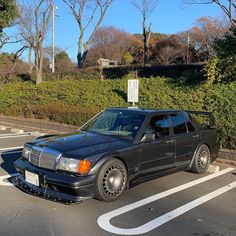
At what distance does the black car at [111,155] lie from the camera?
4.94m

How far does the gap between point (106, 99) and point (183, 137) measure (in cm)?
768

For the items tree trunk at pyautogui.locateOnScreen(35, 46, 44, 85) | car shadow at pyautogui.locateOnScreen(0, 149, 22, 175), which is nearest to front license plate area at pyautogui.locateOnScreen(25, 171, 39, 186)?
car shadow at pyautogui.locateOnScreen(0, 149, 22, 175)

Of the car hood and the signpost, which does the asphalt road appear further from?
the signpost

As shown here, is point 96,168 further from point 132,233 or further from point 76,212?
point 132,233

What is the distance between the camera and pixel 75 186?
4.77 m

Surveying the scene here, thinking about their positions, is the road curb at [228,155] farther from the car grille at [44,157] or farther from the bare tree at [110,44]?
the bare tree at [110,44]

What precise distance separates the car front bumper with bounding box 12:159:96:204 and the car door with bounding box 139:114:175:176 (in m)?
1.10

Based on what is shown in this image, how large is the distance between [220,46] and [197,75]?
1.52 meters

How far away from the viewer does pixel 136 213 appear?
488cm

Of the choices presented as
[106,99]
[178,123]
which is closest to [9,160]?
[178,123]

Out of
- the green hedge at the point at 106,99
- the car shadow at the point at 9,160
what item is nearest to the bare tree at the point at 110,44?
the green hedge at the point at 106,99

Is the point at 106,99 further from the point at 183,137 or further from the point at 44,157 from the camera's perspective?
the point at 44,157

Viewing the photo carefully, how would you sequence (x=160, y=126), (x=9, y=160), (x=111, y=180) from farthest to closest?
(x=9, y=160) < (x=160, y=126) < (x=111, y=180)

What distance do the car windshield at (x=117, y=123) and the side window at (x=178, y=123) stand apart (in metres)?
0.78
